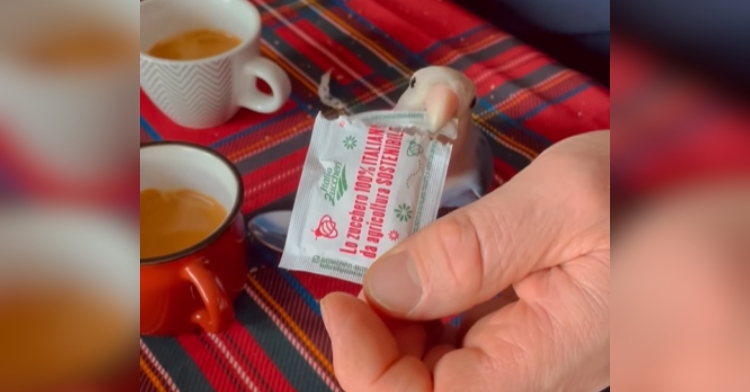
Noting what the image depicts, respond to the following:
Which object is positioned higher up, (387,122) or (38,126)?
(38,126)

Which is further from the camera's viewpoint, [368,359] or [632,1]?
[368,359]

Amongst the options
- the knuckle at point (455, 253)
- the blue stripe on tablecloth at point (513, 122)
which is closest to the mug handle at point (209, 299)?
the knuckle at point (455, 253)

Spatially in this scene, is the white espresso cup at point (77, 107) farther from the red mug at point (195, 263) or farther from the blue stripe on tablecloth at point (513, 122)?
the blue stripe on tablecloth at point (513, 122)

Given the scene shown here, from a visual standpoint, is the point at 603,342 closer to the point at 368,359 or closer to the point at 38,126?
the point at 368,359

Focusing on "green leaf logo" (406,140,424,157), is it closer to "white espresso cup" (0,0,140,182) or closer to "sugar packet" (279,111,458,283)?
"sugar packet" (279,111,458,283)

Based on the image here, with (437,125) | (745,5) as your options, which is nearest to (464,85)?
(437,125)

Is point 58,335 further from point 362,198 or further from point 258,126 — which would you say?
point 258,126
